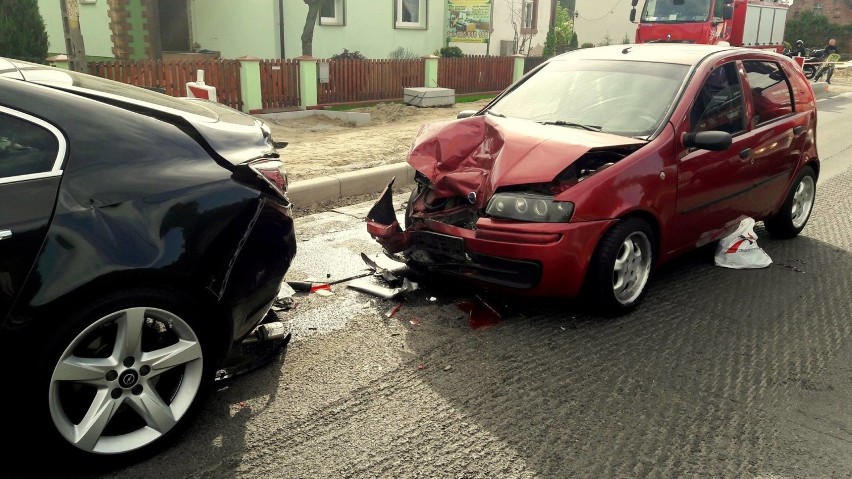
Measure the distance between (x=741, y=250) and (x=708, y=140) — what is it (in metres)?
1.58

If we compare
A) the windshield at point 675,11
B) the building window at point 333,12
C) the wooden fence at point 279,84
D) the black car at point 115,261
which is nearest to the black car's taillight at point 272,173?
the black car at point 115,261

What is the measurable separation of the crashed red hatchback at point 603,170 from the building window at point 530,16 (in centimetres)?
2355

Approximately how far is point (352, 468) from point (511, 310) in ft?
6.51

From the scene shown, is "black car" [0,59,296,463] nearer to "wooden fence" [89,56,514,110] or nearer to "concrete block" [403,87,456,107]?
"wooden fence" [89,56,514,110]

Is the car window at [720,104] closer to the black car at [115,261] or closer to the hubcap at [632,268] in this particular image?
the hubcap at [632,268]

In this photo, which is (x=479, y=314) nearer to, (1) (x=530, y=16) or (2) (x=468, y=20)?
(2) (x=468, y=20)

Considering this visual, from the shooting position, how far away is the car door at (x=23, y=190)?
2492 millimetres

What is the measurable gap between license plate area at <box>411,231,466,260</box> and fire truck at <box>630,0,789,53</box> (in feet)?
49.2

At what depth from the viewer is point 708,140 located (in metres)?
4.52

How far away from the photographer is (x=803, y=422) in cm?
331

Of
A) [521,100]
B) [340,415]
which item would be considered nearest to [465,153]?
[521,100]

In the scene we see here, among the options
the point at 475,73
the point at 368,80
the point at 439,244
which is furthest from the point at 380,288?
the point at 475,73

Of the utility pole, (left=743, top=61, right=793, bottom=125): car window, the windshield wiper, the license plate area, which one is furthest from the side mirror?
the utility pole

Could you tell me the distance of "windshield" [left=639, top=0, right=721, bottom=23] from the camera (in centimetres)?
1720
